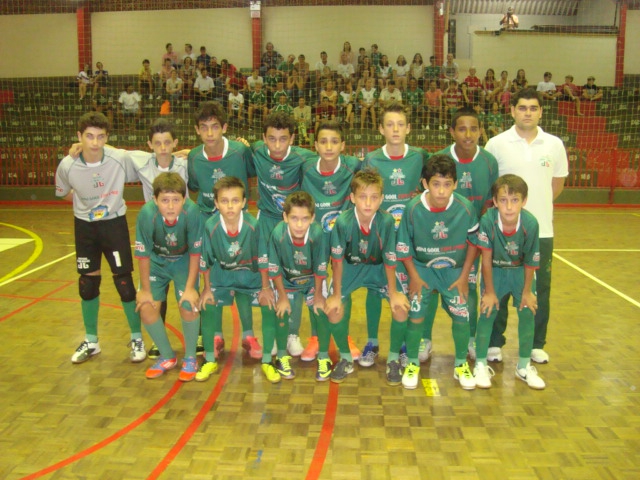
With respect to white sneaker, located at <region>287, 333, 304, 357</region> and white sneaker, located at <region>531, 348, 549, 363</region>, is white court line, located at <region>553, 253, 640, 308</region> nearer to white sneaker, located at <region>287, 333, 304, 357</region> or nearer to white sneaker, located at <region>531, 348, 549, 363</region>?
white sneaker, located at <region>531, 348, 549, 363</region>

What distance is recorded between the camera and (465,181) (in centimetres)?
403

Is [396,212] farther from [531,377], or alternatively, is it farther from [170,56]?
[170,56]

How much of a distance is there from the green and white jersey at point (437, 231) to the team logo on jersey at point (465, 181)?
0.30m

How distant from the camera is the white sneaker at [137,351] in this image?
4.25m

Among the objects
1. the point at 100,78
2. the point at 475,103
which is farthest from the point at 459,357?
the point at 100,78

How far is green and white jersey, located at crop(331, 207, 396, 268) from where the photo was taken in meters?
3.73

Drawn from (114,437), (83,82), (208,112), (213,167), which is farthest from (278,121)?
(83,82)

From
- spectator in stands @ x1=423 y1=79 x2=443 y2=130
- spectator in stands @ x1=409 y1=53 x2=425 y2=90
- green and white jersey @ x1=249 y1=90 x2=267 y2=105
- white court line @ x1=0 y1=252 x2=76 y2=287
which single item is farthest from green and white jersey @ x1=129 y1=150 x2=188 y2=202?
spectator in stands @ x1=409 y1=53 x2=425 y2=90

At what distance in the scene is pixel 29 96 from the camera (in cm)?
1652

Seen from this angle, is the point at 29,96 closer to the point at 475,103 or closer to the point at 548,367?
the point at 475,103

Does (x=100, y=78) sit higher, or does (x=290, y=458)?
(x=100, y=78)

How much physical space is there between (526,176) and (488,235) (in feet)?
2.01

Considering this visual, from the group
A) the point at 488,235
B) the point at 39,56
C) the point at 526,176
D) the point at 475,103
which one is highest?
the point at 39,56

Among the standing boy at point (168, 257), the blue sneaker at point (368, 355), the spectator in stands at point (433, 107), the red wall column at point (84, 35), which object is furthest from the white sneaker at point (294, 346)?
the red wall column at point (84, 35)
